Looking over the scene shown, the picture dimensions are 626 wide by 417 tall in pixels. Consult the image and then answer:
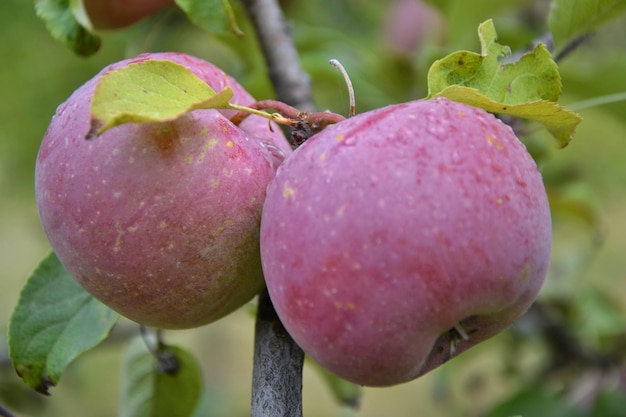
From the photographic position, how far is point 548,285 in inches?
55.5

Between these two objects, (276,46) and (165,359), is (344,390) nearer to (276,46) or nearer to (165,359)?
(165,359)

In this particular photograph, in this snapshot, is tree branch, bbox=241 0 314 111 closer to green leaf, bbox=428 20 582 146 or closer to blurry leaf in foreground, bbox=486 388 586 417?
green leaf, bbox=428 20 582 146

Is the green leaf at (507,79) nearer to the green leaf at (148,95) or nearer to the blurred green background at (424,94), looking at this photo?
the green leaf at (148,95)

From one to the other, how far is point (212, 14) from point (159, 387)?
17.4 inches

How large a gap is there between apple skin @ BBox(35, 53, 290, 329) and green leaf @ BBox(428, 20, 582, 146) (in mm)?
167

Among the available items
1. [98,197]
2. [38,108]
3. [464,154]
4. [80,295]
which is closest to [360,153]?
[464,154]

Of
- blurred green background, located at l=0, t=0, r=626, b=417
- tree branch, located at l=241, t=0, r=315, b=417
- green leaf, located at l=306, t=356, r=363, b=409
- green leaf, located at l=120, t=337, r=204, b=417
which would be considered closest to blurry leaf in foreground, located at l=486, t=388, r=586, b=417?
blurred green background, located at l=0, t=0, r=626, b=417

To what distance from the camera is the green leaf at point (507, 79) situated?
572 mm

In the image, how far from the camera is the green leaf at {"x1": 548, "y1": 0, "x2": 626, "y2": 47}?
79cm

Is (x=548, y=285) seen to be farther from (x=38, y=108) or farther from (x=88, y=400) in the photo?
(x=88, y=400)

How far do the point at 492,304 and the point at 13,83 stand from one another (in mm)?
1288

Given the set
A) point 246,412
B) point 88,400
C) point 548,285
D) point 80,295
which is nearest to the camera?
point 80,295

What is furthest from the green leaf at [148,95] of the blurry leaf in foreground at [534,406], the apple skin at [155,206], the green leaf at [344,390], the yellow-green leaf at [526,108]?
the blurry leaf in foreground at [534,406]

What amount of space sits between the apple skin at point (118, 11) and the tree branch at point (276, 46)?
128mm
